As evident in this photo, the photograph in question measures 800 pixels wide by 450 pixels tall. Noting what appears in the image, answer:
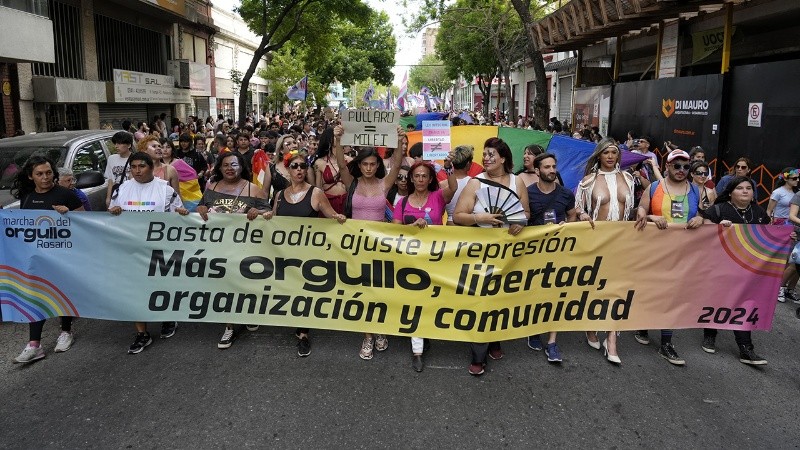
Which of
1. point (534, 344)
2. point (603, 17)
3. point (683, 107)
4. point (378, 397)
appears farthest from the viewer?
point (603, 17)

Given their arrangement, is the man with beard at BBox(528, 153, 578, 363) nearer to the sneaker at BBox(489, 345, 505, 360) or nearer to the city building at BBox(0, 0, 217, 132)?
the sneaker at BBox(489, 345, 505, 360)

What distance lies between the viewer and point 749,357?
529 centimetres

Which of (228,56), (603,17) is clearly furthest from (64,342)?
(228,56)

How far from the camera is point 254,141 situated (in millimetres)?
12852

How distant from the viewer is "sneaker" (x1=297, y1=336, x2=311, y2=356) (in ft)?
17.4

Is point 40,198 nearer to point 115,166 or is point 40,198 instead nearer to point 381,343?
point 115,166

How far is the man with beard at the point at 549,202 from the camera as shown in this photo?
5285 mm

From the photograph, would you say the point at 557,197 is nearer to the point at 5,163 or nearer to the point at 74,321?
the point at 74,321

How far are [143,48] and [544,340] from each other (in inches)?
989

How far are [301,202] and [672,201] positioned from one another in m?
3.22

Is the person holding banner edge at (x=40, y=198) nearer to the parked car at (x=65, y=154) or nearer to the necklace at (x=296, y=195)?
the parked car at (x=65, y=154)

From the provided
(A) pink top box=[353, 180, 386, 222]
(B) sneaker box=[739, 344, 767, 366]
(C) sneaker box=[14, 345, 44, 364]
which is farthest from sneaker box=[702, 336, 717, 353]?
(C) sneaker box=[14, 345, 44, 364]

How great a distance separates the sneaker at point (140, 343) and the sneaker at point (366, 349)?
1881mm

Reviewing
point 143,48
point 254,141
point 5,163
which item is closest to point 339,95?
point 143,48
